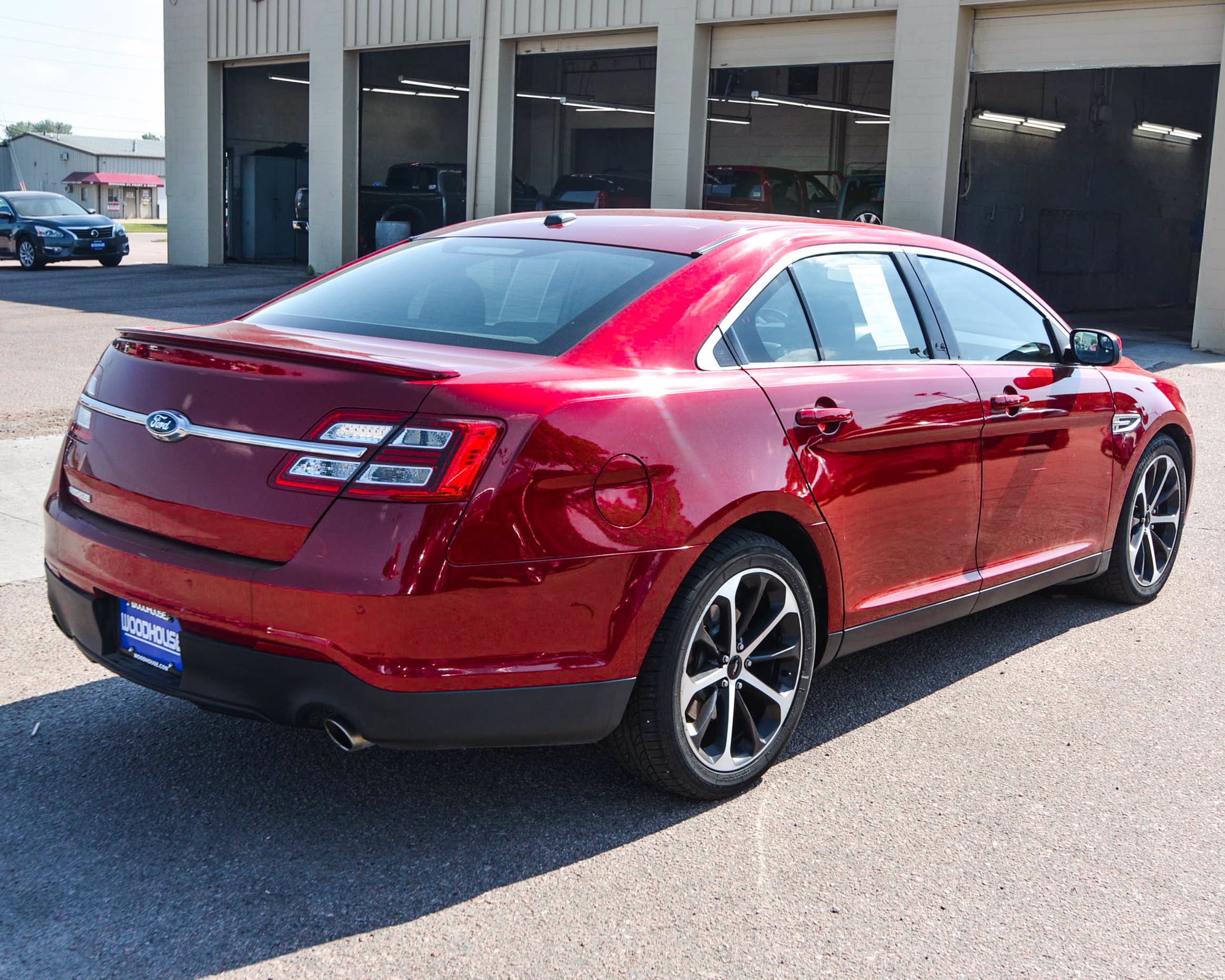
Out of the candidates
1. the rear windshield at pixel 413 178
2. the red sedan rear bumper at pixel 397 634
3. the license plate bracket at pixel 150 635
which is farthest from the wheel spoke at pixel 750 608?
the rear windshield at pixel 413 178

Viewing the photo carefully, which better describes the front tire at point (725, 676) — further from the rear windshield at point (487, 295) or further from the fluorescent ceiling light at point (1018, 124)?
the fluorescent ceiling light at point (1018, 124)

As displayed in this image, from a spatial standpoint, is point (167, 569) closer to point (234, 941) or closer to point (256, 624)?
point (256, 624)

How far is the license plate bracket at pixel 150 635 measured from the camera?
3.15 m

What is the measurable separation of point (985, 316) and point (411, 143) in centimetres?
3231

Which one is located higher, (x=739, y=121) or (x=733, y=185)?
(x=739, y=121)

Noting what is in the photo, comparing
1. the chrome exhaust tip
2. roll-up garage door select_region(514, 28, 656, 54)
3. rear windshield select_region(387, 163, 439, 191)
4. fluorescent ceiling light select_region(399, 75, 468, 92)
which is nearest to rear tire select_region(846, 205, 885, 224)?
roll-up garage door select_region(514, 28, 656, 54)

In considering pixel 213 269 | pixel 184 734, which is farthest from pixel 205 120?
pixel 184 734


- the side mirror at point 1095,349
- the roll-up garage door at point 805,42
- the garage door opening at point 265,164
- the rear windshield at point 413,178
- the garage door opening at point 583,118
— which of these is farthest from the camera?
the garage door opening at point 583,118

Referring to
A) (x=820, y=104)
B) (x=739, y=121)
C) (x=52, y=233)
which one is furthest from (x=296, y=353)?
(x=739, y=121)

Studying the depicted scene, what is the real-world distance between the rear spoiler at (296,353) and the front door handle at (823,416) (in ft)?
3.56

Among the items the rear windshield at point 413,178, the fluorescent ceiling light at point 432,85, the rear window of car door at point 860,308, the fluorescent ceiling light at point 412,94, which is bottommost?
the rear window of car door at point 860,308

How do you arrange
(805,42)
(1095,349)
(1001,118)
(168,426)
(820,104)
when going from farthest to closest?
(820,104) → (1001,118) → (805,42) → (1095,349) → (168,426)

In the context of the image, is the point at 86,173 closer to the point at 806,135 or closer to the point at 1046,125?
the point at 806,135

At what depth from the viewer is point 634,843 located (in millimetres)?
3322
